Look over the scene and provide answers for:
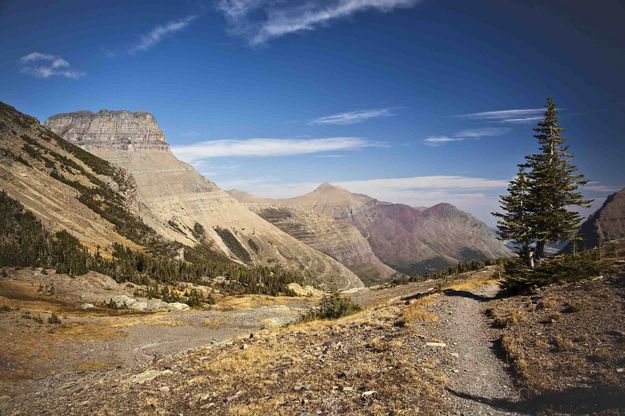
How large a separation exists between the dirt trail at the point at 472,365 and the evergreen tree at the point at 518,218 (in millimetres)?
7074

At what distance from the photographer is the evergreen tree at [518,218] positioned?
31.5 m

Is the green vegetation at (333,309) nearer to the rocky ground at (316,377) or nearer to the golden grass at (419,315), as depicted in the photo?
the rocky ground at (316,377)

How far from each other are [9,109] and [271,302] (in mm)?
122013

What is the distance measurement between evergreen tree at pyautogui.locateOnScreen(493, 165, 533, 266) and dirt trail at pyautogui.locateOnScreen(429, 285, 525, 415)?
7.07m

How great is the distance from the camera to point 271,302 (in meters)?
73.4

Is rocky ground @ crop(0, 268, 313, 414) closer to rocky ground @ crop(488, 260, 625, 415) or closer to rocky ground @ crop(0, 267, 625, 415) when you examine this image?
rocky ground @ crop(0, 267, 625, 415)

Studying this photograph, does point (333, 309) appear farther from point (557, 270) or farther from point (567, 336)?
point (567, 336)

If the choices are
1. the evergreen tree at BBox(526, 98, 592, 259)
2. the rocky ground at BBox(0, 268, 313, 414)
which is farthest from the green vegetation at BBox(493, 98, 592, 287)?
the rocky ground at BBox(0, 268, 313, 414)

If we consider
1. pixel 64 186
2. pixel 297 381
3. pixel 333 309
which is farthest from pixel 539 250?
pixel 64 186

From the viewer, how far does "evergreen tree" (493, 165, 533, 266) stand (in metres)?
31.5

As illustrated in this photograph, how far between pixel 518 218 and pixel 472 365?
20531 millimetres

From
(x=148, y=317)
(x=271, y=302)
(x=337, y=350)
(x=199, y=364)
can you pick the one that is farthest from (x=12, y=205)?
(x=337, y=350)

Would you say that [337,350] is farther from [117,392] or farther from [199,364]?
[117,392]

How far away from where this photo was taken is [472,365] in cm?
1680
